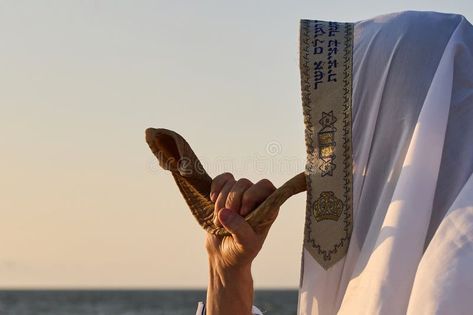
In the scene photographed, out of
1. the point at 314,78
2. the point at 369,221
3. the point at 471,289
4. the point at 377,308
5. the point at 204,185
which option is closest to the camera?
the point at 471,289

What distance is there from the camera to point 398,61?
2.54m

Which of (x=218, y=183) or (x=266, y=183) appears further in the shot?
(x=218, y=183)

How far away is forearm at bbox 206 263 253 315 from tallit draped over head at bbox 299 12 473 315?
44 cm

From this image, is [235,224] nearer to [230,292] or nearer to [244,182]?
[244,182]

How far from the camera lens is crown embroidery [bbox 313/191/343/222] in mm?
2579

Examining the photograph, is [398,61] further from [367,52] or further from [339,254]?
[339,254]

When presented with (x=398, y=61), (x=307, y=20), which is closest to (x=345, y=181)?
(x=398, y=61)

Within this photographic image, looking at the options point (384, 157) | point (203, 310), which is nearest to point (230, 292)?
point (203, 310)

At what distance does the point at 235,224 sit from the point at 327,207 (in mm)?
275

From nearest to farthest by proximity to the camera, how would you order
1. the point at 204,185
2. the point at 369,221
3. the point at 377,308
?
1. the point at 377,308
2. the point at 369,221
3. the point at 204,185

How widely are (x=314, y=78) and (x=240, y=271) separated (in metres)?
0.62

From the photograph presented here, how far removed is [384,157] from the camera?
2.50 metres

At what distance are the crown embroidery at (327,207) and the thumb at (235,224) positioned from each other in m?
0.22

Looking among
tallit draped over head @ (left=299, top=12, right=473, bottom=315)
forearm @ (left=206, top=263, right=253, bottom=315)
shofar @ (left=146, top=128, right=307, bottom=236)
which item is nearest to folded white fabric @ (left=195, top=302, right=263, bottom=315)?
forearm @ (left=206, top=263, right=253, bottom=315)
